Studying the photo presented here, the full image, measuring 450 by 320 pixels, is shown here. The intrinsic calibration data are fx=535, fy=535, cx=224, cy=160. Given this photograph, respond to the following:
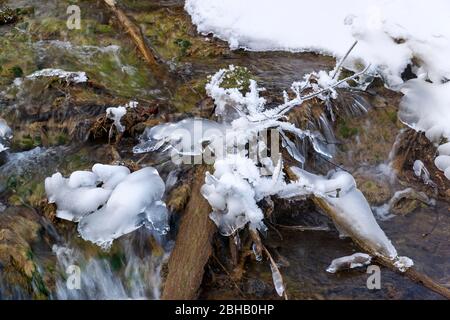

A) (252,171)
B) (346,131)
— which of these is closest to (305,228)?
(252,171)

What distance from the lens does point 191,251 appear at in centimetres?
382

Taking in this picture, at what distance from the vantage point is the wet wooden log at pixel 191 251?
3674 mm

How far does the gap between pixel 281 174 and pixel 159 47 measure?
250cm

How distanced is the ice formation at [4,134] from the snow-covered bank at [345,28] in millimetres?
2369

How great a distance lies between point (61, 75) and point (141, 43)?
0.97m

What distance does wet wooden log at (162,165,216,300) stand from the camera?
367 cm

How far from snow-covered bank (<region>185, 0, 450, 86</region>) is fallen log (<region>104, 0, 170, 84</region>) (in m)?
0.68

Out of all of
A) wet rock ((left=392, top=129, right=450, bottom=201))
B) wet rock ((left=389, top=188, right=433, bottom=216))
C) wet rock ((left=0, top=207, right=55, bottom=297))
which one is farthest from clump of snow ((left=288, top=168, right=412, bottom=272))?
wet rock ((left=0, top=207, right=55, bottom=297))

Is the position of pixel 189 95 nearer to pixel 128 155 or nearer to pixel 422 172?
pixel 128 155

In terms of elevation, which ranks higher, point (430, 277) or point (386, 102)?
point (386, 102)
